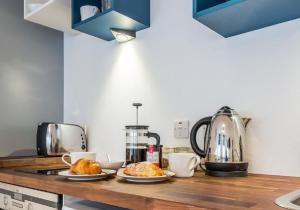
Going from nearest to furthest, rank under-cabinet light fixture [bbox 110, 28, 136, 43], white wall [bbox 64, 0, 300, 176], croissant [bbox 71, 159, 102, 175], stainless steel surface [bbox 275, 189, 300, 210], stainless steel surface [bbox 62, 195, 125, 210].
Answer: stainless steel surface [bbox 275, 189, 300, 210], stainless steel surface [bbox 62, 195, 125, 210], croissant [bbox 71, 159, 102, 175], white wall [bbox 64, 0, 300, 176], under-cabinet light fixture [bbox 110, 28, 136, 43]

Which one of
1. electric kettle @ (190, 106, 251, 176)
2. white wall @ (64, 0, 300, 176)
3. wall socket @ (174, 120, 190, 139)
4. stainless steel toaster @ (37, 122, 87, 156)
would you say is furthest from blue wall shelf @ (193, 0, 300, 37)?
stainless steel toaster @ (37, 122, 87, 156)

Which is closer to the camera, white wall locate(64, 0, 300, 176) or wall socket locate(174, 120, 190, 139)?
white wall locate(64, 0, 300, 176)

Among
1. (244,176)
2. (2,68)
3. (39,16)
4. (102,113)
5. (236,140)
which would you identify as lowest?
(244,176)

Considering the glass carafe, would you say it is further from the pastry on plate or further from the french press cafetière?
the pastry on plate

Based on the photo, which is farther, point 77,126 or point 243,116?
point 77,126

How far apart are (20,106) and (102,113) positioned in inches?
20.7

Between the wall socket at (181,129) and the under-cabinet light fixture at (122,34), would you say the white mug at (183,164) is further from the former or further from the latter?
the under-cabinet light fixture at (122,34)

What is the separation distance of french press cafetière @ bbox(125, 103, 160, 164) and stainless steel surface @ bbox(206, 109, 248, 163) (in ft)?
1.10

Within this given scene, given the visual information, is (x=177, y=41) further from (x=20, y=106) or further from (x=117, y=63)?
(x=20, y=106)

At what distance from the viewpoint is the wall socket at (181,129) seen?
1.37 metres

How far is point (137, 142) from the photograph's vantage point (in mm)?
1362

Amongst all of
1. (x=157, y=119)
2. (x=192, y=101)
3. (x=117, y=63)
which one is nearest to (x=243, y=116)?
(x=192, y=101)

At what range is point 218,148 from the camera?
3.61 feet

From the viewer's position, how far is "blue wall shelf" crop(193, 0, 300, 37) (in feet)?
3.25
